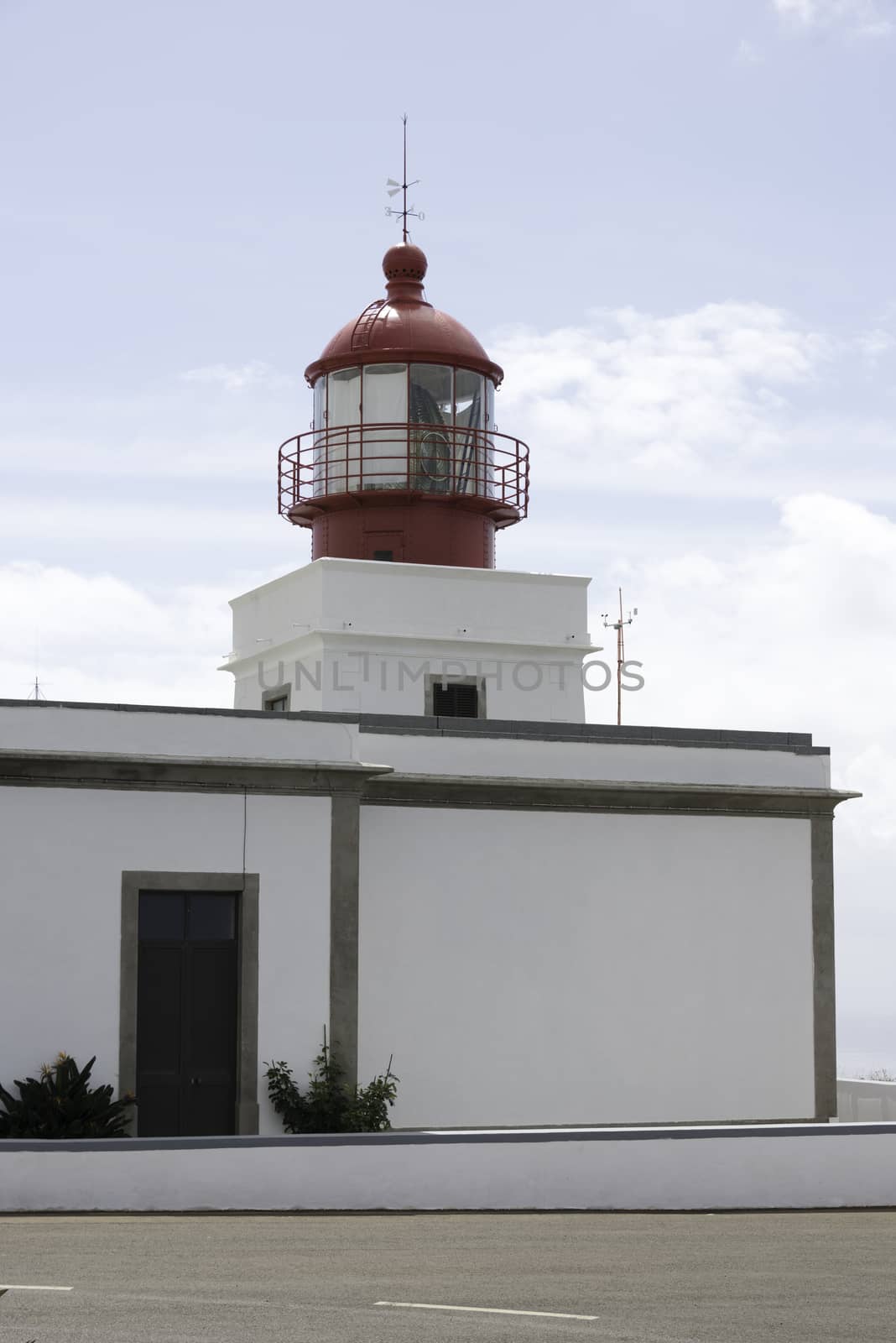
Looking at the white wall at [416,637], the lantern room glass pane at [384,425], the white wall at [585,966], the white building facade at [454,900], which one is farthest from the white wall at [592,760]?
the lantern room glass pane at [384,425]

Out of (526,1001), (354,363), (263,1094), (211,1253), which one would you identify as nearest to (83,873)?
(263,1094)

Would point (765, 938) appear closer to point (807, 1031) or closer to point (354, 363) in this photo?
point (807, 1031)

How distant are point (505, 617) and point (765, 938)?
5.82 meters

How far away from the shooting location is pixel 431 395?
25.2 meters

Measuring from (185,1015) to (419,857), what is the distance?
3.17 m

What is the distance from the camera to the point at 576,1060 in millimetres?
20109

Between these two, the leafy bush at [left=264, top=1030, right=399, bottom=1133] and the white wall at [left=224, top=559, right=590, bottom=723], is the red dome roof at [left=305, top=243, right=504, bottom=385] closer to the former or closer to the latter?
the white wall at [left=224, top=559, right=590, bottom=723]

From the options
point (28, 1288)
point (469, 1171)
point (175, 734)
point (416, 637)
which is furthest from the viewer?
point (416, 637)

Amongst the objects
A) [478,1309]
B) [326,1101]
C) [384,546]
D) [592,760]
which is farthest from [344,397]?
[478,1309]

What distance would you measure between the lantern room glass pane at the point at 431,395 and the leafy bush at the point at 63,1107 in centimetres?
1095

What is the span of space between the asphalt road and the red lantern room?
1215cm

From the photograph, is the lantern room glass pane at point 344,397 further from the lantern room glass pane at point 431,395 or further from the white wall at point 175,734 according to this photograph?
the white wall at point 175,734

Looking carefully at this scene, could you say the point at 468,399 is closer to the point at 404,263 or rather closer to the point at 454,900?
the point at 404,263

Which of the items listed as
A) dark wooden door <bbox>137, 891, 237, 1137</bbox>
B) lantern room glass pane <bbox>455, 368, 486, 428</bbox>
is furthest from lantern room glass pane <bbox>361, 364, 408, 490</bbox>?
dark wooden door <bbox>137, 891, 237, 1137</bbox>
